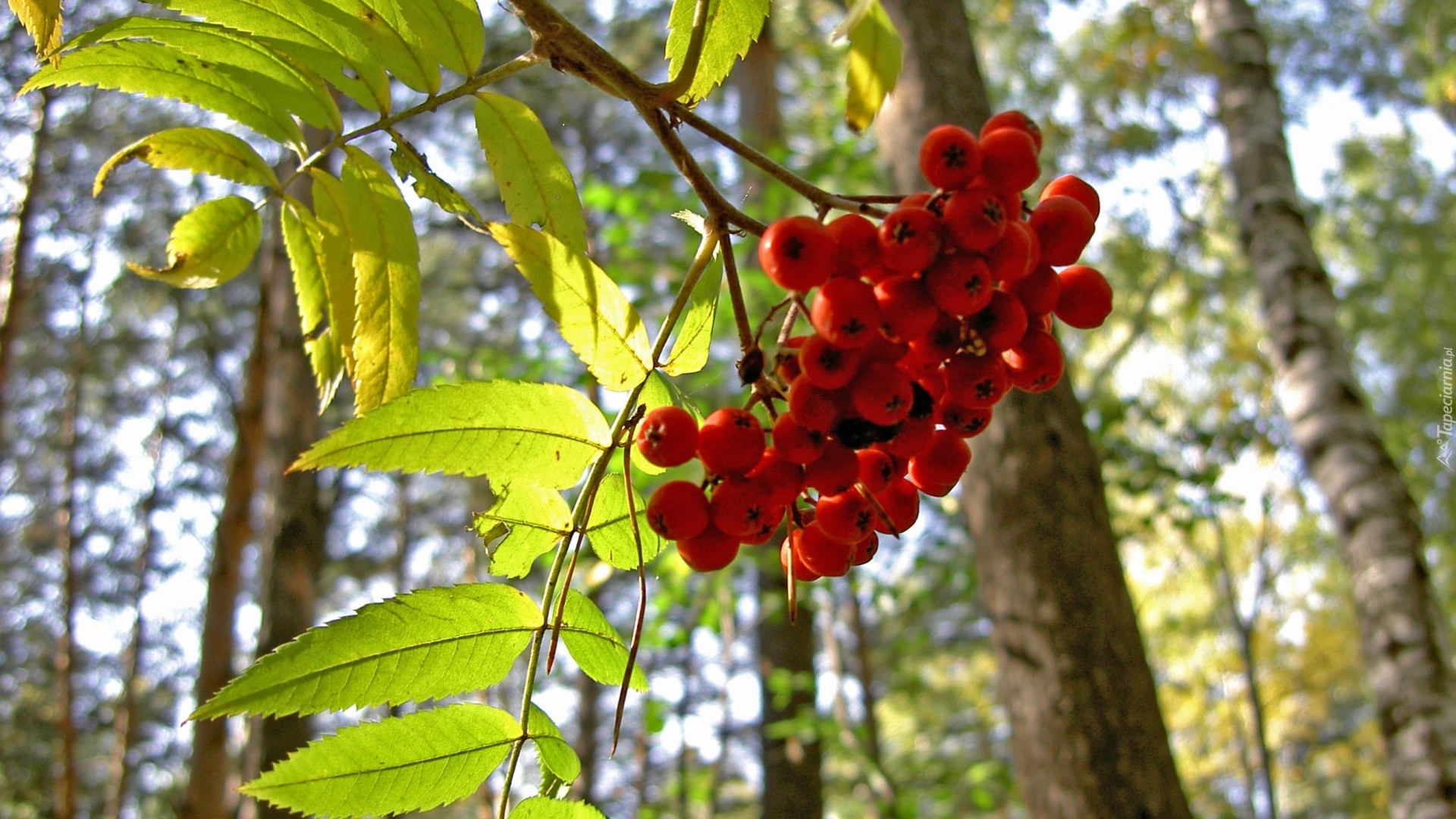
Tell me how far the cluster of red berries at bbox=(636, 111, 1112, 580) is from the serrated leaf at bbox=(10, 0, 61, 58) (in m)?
0.66

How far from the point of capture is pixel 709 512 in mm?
927

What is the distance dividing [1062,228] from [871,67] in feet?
0.85

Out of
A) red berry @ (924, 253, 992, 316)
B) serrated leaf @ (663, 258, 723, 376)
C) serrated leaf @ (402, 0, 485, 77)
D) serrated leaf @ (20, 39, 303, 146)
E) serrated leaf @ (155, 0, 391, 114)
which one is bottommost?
red berry @ (924, 253, 992, 316)

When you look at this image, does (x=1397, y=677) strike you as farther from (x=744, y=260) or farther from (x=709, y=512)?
(x=744, y=260)

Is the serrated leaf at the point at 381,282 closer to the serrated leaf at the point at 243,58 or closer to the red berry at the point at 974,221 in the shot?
the serrated leaf at the point at 243,58

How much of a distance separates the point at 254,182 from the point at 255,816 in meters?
3.89

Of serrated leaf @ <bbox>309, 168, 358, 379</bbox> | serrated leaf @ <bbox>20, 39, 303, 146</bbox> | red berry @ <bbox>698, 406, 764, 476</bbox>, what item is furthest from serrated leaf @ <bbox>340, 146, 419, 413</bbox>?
red berry @ <bbox>698, 406, 764, 476</bbox>

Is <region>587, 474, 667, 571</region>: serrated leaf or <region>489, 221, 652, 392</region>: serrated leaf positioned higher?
<region>489, 221, 652, 392</region>: serrated leaf

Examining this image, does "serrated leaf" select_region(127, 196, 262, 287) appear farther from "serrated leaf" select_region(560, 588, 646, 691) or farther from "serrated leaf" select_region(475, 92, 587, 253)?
"serrated leaf" select_region(560, 588, 646, 691)

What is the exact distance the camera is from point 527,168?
1065mm

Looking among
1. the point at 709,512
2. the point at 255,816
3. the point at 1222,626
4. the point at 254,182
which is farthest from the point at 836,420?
the point at 1222,626

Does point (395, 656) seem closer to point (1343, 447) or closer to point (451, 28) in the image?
point (451, 28)

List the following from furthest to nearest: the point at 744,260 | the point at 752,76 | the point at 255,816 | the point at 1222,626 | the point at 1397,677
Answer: the point at 1222,626 → the point at 752,76 → the point at 744,260 → the point at 255,816 → the point at 1397,677

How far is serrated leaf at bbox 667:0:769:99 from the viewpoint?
98 cm
